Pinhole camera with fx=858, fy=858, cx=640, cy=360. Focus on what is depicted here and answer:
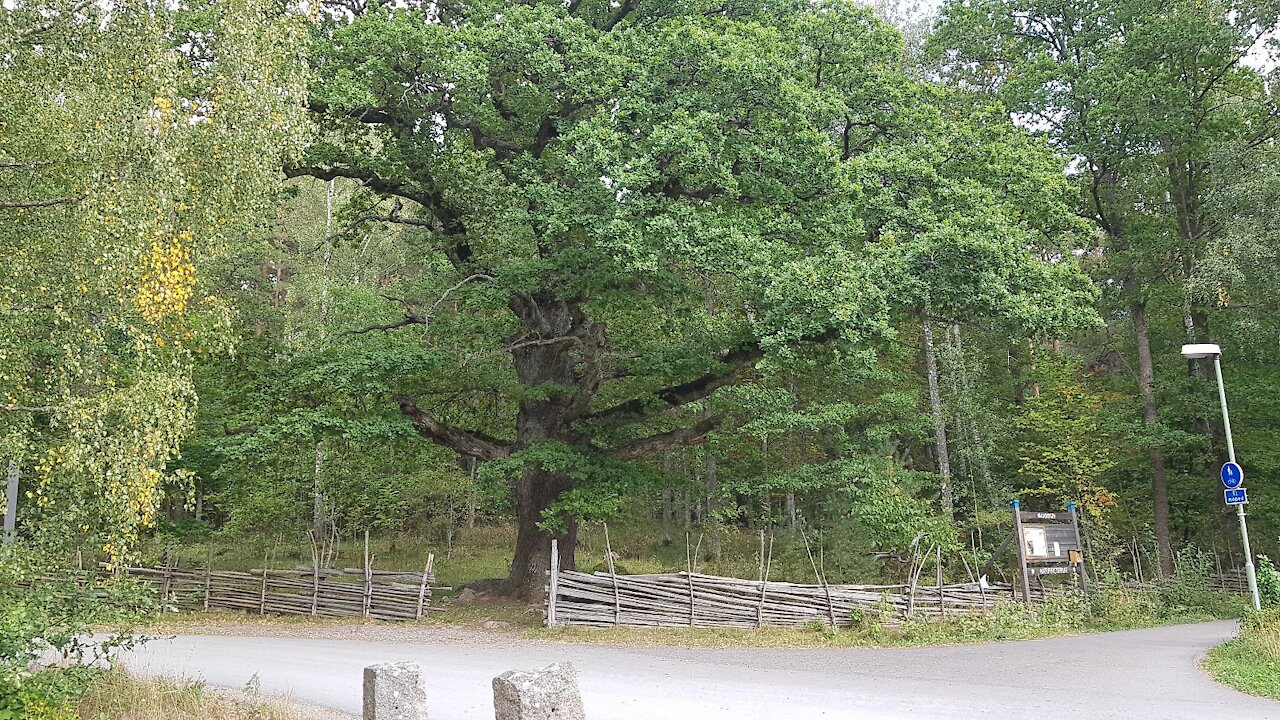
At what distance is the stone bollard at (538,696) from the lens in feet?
15.0

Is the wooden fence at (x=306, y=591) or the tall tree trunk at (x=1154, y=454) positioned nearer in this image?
the wooden fence at (x=306, y=591)

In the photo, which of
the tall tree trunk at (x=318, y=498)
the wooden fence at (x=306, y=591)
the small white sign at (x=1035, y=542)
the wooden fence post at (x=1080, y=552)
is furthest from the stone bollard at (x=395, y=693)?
the tall tree trunk at (x=318, y=498)

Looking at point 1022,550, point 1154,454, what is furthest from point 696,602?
point 1154,454

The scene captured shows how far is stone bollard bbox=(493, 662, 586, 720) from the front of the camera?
4559 millimetres

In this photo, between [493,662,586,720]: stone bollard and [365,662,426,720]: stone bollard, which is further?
[365,662,426,720]: stone bollard

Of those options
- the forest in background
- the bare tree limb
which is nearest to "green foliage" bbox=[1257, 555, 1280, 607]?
the forest in background

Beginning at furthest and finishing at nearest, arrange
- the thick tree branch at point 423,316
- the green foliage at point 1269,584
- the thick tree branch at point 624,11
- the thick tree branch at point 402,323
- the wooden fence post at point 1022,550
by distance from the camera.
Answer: the wooden fence post at point 1022,550 < the thick tree branch at point 402,323 < the thick tree branch at point 624,11 < the thick tree branch at point 423,316 < the green foliage at point 1269,584

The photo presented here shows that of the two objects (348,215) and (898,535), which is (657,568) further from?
(348,215)

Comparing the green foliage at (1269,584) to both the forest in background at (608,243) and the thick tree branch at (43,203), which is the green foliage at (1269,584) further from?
the thick tree branch at (43,203)

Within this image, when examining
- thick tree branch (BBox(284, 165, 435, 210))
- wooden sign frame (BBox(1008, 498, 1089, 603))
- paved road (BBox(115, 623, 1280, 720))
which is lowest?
paved road (BBox(115, 623, 1280, 720))

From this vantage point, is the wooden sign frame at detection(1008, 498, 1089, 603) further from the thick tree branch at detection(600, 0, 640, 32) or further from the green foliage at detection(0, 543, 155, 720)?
the green foliage at detection(0, 543, 155, 720)

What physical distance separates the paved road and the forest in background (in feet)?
7.75

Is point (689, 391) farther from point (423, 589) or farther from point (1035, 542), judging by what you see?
point (1035, 542)

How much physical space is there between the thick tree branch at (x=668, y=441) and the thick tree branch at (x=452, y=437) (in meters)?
2.06
